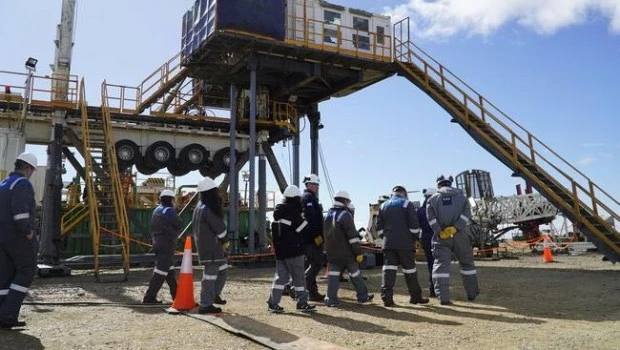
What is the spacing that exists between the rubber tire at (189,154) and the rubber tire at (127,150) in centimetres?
153

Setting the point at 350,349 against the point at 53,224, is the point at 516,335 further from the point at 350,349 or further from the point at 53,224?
the point at 53,224

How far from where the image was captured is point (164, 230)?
26.7ft

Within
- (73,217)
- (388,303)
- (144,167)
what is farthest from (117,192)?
(388,303)

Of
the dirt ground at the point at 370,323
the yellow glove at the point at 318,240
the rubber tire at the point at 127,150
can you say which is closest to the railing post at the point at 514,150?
the dirt ground at the point at 370,323

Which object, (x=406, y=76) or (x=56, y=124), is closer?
(x=56, y=124)

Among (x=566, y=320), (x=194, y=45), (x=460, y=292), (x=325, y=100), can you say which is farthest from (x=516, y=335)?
(x=325, y=100)

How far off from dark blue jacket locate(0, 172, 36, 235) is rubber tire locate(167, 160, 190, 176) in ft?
40.5

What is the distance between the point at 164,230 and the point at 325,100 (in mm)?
13981

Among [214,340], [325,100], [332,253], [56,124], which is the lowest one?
[214,340]

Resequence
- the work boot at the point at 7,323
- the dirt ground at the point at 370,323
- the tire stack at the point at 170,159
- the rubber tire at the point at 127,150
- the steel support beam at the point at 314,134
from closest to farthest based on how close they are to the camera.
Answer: the dirt ground at the point at 370,323
the work boot at the point at 7,323
the rubber tire at the point at 127,150
the tire stack at the point at 170,159
the steel support beam at the point at 314,134

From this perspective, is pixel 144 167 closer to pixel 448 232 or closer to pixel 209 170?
pixel 209 170

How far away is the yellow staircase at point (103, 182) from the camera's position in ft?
43.3

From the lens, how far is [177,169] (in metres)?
18.7

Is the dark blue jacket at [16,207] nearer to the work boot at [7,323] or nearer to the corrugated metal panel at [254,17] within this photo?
the work boot at [7,323]
